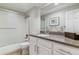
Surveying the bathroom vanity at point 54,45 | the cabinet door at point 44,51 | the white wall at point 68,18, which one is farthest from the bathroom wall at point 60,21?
the cabinet door at point 44,51

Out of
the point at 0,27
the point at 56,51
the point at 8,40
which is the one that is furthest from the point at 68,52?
the point at 0,27

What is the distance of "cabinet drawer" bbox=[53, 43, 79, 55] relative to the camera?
2.60ft

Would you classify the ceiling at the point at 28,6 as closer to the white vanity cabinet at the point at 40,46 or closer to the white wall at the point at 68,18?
the white wall at the point at 68,18

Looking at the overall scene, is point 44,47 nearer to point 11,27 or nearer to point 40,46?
point 40,46

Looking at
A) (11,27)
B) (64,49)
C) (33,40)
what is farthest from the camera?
(33,40)

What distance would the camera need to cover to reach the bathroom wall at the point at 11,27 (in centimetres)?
129

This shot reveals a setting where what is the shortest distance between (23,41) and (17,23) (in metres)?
0.32

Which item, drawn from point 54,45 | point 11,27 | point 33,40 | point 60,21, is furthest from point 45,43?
point 11,27

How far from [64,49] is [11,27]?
0.89 m

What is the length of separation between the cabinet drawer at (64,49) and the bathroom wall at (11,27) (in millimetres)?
619

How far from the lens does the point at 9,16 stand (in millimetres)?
1338

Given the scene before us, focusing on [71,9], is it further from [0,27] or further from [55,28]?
[0,27]

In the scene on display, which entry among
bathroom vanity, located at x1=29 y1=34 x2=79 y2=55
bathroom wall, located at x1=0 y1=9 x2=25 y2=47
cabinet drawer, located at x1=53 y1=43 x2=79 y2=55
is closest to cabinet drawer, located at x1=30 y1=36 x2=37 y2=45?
bathroom vanity, located at x1=29 y1=34 x2=79 y2=55

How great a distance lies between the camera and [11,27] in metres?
1.36
